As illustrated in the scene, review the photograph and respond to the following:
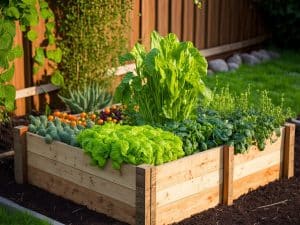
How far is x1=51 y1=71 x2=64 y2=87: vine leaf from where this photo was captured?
8031 millimetres

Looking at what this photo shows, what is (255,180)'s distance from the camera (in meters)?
6.08

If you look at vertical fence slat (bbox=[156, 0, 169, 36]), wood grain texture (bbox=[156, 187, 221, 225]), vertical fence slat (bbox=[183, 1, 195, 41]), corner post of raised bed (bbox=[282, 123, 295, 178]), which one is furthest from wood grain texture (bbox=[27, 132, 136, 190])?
vertical fence slat (bbox=[183, 1, 195, 41])

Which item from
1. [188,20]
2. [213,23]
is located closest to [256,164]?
[188,20]

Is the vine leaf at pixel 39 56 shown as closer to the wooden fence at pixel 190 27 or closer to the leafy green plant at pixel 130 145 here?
the wooden fence at pixel 190 27

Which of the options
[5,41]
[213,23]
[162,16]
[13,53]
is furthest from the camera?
[213,23]

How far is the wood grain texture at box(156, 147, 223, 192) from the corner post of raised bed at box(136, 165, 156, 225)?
8 cm

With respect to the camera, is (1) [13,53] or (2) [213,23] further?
(2) [213,23]

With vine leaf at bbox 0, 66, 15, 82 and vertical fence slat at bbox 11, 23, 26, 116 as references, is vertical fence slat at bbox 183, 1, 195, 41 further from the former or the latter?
vine leaf at bbox 0, 66, 15, 82

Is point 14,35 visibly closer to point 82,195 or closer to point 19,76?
point 19,76

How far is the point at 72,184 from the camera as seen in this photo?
5.69 metres

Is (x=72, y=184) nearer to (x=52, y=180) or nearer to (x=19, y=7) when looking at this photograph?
(x=52, y=180)

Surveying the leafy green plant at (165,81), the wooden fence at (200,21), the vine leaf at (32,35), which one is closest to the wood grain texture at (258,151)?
the leafy green plant at (165,81)

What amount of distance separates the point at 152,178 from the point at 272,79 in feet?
18.2

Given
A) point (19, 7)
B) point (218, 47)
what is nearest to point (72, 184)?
point (19, 7)
